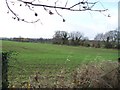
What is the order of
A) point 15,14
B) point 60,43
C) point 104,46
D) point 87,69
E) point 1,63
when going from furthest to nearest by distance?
point 60,43
point 104,46
point 87,69
point 1,63
point 15,14

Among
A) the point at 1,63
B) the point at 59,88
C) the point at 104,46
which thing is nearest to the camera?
the point at 1,63

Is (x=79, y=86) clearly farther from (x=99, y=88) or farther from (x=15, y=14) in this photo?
(x=15, y=14)

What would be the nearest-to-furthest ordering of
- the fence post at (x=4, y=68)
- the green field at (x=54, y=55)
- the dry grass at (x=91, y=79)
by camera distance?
the fence post at (x=4, y=68)
the dry grass at (x=91, y=79)
the green field at (x=54, y=55)

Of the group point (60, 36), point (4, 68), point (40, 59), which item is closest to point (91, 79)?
point (4, 68)

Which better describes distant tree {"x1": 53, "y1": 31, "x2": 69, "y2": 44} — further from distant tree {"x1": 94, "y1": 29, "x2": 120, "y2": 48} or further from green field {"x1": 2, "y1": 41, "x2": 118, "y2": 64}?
distant tree {"x1": 94, "y1": 29, "x2": 120, "y2": 48}

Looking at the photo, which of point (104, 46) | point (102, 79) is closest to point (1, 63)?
point (102, 79)

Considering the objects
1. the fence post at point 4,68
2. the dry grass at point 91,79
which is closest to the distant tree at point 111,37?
the dry grass at point 91,79

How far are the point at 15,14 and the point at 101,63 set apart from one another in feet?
22.3

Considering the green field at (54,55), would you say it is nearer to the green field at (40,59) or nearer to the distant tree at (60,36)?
the green field at (40,59)

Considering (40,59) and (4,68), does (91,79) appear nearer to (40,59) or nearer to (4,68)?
(4,68)

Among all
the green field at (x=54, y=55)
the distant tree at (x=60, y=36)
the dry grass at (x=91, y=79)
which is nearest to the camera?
the dry grass at (x=91, y=79)

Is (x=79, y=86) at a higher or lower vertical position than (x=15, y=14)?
lower

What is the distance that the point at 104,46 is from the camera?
74.1 metres

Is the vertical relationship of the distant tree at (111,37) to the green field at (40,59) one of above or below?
above
